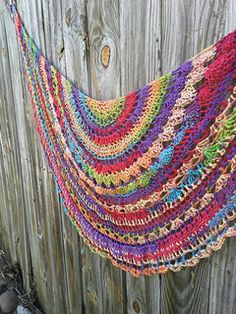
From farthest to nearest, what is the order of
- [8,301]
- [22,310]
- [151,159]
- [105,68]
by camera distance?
[8,301], [22,310], [105,68], [151,159]

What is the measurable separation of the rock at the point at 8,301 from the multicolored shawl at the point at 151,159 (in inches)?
46.7

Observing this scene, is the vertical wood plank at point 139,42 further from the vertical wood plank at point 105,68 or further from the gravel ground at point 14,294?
the gravel ground at point 14,294

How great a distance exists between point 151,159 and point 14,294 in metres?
1.91

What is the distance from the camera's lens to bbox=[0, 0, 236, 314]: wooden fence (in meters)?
1.04

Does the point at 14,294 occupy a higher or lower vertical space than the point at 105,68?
lower

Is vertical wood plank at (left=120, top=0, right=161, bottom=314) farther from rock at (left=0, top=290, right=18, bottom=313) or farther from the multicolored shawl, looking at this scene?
rock at (left=0, top=290, right=18, bottom=313)

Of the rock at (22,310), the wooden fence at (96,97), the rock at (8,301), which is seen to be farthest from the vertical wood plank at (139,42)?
the rock at (8,301)

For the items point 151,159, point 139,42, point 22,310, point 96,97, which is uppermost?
point 139,42

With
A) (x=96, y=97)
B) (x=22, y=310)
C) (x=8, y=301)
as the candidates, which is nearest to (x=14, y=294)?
(x=8, y=301)

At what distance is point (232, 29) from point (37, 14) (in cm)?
103

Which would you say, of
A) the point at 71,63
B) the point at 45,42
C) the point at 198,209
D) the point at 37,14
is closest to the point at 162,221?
the point at 198,209

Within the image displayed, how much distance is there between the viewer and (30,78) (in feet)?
5.68

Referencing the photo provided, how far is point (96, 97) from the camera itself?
1.40 metres

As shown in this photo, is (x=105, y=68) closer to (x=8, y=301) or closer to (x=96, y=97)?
(x=96, y=97)
